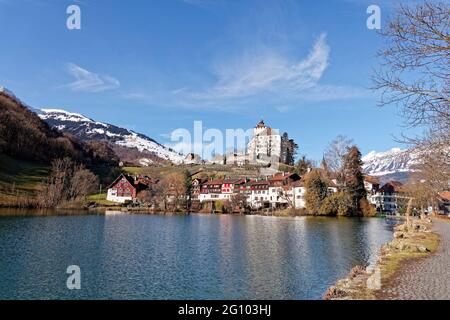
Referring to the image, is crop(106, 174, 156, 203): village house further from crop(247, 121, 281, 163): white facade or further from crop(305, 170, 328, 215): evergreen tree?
crop(247, 121, 281, 163): white facade

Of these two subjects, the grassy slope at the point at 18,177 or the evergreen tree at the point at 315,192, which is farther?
the grassy slope at the point at 18,177

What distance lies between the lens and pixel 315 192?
307 ft

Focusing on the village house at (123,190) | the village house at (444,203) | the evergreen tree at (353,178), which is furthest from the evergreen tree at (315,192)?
the village house at (123,190)

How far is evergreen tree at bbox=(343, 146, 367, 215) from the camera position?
9256cm

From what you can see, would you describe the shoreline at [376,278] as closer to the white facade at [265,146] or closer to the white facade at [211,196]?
the white facade at [211,196]

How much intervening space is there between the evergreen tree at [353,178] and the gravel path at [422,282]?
73.5 metres

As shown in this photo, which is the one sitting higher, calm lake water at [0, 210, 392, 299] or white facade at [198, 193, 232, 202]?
white facade at [198, 193, 232, 202]

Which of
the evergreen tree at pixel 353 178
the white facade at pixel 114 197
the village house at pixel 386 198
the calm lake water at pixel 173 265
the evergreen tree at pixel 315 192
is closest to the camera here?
the calm lake water at pixel 173 265

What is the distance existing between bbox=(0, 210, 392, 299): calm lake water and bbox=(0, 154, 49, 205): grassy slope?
69.4 m

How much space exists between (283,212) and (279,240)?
58.6m

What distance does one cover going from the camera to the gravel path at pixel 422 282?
530 inches

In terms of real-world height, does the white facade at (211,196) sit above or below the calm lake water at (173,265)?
above

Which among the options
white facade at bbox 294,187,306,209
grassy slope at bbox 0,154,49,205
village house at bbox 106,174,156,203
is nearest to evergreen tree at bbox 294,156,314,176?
white facade at bbox 294,187,306,209
